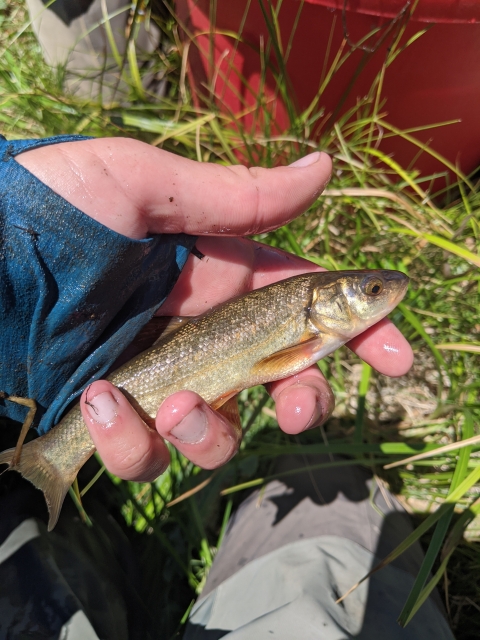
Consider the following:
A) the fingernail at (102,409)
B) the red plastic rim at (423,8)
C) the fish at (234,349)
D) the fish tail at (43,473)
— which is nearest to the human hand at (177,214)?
the fingernail at (102,409)

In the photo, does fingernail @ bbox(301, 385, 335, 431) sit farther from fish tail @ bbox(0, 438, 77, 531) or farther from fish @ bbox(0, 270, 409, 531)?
fish tail @ bbox(0, 438, 77, 531)

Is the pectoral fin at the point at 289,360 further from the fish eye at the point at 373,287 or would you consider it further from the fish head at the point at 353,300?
the fish eye at the point at 373,287

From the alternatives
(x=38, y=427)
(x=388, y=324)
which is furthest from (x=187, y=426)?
(x=388, y=324)

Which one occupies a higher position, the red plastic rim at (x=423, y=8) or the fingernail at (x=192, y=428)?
the red plastic rim at (x=423, y=8)

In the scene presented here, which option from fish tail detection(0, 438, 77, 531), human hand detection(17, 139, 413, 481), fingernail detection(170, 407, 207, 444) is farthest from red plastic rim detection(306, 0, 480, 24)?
fish tail detection(0, 438, 77, 531)

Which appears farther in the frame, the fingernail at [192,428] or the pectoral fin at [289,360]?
the pectoral fin at [289,360]

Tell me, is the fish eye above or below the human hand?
below
